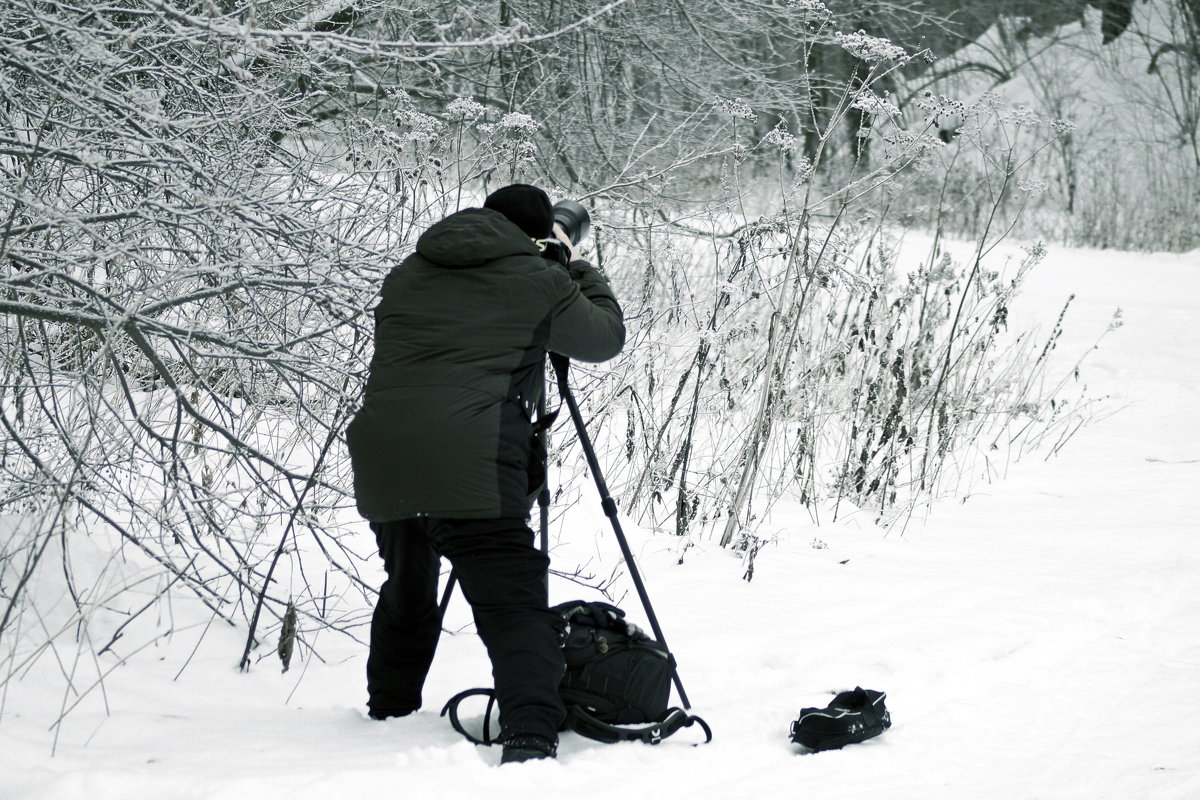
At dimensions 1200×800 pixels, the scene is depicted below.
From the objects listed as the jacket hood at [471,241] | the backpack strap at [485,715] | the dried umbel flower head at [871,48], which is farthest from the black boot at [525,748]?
the dried umbel flower head at [871,48]

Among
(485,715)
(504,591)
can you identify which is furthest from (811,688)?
(504,591)

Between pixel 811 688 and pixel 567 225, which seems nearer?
pixel 567 225

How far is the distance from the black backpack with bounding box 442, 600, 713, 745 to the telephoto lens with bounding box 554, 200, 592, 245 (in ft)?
3.25

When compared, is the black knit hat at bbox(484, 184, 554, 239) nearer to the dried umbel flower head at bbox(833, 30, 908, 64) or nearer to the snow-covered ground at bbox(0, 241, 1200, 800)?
the snow-covered ground at bbox(0, 241, 1200, 800)

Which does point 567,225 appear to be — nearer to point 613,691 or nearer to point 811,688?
point 613,691

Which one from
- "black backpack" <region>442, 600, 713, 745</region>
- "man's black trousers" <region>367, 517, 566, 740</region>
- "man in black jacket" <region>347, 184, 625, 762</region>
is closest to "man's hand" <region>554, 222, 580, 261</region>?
"man in black jacket" <region>347, 184, 625, 762</region>

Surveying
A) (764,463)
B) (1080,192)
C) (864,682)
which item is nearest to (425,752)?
(864,682)

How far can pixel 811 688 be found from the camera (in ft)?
10.7

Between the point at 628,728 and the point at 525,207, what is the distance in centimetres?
130

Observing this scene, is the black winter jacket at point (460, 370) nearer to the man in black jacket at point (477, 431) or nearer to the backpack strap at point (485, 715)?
the man in black jacket at point (477, 431)

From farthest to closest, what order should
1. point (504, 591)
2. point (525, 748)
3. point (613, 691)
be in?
point (613, 691), point (504, 591), point (525, 748)

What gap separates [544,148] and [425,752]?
620cm

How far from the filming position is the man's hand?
3.01 meters

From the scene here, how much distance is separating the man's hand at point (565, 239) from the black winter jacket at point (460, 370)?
0.21 metres
